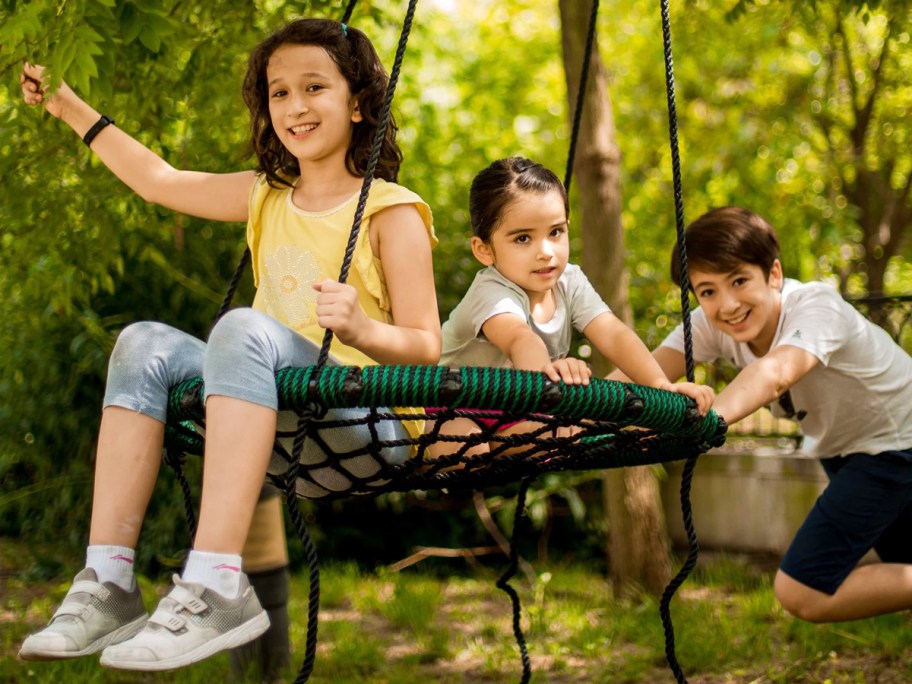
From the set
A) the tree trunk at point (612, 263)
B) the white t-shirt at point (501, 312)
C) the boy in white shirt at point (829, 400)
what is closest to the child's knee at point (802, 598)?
the boy in white shirt at point (829, 400)

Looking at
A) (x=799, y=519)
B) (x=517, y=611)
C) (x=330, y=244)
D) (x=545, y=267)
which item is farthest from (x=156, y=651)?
(x=799, y=519)

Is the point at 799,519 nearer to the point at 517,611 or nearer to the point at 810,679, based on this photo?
the point at 810,679

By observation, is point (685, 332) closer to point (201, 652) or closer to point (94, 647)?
point (201, 652)

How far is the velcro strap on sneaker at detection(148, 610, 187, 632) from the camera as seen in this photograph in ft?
5.18

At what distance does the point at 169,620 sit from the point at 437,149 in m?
4.40

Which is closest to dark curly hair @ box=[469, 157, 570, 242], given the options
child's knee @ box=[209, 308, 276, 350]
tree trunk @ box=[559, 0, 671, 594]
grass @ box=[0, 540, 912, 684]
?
child's knee @ box=[209, 308, 276, 350]

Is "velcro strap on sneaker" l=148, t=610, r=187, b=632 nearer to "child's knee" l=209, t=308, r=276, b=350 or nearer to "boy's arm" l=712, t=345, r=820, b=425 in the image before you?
"child's knee" l=209, t=308, r=276, b=350

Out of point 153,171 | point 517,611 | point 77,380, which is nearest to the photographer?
point 153,171

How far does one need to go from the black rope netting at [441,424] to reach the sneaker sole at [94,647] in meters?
0.34

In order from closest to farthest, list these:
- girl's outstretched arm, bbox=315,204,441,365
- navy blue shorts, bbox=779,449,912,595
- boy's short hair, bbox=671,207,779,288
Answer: girl's outstretched arm, bbox=315,204,441,365
boy's short hair, bbox=671,207,779,288
navy blue shorts, bbox=779,449,912,595

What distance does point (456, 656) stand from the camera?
3.48 meters

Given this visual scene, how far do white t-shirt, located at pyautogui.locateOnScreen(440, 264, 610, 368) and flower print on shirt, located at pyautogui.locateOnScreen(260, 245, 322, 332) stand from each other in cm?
34

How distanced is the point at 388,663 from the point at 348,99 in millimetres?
1984

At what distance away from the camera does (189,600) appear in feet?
5.25
